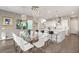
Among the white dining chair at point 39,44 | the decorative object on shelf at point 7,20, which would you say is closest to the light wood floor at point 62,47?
the white dining chair at point 39,44

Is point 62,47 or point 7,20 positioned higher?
point 7,20

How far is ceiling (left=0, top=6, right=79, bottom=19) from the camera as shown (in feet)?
8.30

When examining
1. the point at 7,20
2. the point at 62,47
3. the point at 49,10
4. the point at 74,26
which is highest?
the point at 49,10

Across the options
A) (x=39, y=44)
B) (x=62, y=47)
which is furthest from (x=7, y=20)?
(x=62, y=47)

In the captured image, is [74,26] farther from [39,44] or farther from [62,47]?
[39,44]

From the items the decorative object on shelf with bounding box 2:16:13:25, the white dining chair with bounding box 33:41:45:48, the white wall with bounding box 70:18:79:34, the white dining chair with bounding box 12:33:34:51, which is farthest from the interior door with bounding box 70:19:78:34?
the decorative object on shelf with bounding box 2:16:13:25

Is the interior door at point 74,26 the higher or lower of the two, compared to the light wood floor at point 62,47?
higher

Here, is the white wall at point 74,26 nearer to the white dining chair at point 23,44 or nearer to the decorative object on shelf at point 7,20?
the white dining chair at point 23,44

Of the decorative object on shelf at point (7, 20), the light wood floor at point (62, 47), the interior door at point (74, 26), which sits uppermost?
the decorative object on shelf at point (7, 20)

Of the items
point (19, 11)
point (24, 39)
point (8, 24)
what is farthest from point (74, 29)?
point (8, 24)

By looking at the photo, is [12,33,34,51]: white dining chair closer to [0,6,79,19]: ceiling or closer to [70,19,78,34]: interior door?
[0,6,79,19]: ceiling

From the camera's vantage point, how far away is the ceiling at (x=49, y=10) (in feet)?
8.30

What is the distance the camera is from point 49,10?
2582 millimetres
